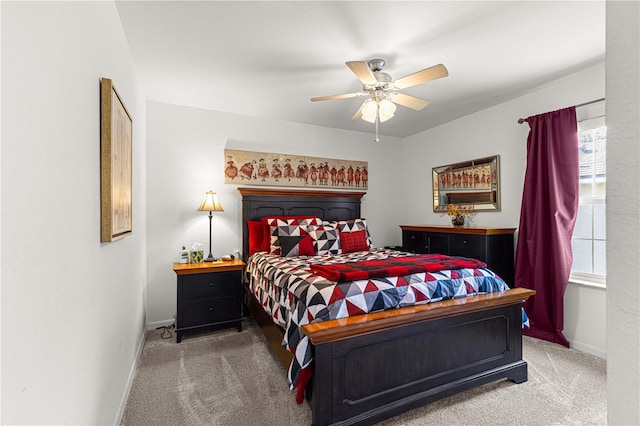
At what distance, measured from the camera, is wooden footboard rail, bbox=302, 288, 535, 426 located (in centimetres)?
163

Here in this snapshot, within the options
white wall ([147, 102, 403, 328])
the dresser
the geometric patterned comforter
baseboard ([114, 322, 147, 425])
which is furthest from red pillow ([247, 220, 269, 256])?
the dresser

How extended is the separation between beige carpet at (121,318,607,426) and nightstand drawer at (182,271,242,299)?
53cm

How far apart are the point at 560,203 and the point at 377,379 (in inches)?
95.6

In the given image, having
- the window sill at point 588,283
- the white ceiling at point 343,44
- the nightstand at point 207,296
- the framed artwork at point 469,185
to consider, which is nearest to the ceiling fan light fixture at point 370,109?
the white ceiling at point 343,44

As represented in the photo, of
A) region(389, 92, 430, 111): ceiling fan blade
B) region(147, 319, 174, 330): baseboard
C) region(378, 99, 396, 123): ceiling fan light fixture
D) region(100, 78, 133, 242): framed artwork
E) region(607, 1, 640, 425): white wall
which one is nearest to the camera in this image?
region(607, 1, 640, 425): white wall

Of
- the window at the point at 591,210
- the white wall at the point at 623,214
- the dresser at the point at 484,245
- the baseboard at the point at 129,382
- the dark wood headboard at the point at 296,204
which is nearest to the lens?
the white wall at the point at 623,214

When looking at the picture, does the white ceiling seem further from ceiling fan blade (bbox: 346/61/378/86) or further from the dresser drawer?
the dresser drawer

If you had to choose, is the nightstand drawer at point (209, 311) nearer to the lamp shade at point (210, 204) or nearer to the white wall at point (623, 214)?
the lamp shade at point (210, 204)

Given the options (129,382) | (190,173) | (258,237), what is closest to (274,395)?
(129,382)

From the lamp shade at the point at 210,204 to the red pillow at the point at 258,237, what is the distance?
0.44 meters

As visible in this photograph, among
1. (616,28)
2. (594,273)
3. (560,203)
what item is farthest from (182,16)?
(594,273)

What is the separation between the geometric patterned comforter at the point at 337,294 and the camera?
172 cm

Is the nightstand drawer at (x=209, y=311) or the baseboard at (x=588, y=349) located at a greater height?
the nightstand drawer at (x=209, y=311)

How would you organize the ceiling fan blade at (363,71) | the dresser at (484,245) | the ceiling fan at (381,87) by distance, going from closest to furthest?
1. the ceiling fan blade at (363,71)
2. the ceiling fan at (381,87)
3. the dresser at (484,245)
